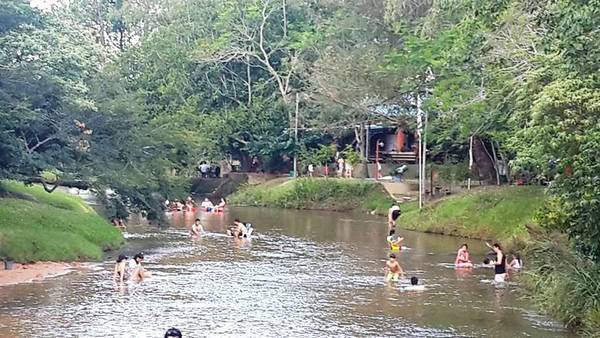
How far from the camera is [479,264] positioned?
93.2 feet

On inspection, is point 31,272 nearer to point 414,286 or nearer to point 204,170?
point 414,286

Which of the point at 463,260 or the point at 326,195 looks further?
the point at 326,195

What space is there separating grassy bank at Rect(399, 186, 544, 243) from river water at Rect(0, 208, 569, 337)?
226cm

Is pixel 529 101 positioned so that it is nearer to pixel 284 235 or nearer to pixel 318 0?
pixel 284 235

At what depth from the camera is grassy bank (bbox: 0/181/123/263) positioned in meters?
25.8

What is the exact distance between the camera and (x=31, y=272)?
24.6m

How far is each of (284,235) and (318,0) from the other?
73.0 feet

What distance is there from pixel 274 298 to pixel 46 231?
9365 mm

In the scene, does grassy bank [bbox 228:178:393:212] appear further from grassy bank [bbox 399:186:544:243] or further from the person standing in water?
the person standing in water

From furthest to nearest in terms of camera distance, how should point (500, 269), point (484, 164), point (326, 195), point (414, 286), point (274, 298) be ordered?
1. point (326, 195)
2. point (484, 164)
3. point (500, 269)
4. point (414, 286)
5. point (274, 298)

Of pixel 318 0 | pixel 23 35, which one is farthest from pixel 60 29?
pixel 318 0

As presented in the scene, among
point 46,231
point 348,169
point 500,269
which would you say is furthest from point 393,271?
point 348,169

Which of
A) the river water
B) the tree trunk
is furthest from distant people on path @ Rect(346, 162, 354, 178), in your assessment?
the river water

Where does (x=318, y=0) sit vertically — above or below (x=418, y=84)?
A: above
